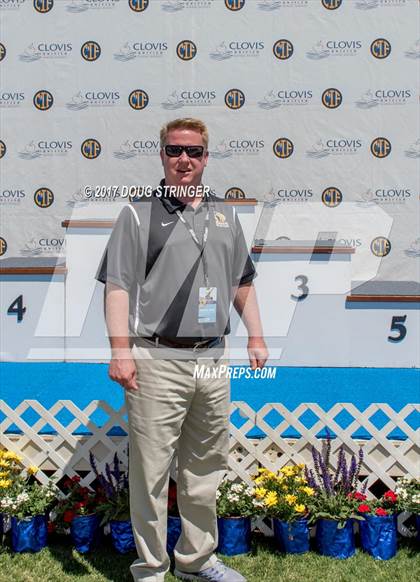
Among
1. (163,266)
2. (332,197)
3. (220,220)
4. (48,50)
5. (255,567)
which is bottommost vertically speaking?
(255,567)

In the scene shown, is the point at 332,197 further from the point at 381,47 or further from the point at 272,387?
the point at 272,387

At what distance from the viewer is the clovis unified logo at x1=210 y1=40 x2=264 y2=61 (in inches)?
160

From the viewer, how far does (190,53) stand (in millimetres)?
4059

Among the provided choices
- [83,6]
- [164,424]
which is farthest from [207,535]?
[83,6]

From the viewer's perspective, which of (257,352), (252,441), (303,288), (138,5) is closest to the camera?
(257,352)

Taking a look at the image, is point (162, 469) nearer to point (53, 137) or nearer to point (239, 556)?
point (239, 556)

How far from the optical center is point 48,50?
13.4 feet

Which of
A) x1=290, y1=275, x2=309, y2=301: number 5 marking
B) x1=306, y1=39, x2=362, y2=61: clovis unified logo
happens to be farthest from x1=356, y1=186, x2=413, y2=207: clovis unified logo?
x1=306, y1=39, x2=362, y2=61: clovis unified logo

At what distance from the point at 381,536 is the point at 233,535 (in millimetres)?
513

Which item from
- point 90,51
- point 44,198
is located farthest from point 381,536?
point 90,51

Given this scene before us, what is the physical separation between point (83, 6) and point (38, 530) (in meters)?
3.44

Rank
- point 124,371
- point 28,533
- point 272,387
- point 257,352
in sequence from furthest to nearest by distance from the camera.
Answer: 1. point 272,387
2. point 28,533
3. point 257,352
4. point 124,371

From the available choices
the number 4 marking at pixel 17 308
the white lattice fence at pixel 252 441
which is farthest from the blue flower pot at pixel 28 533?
the number 4 marking at pixel 17 308

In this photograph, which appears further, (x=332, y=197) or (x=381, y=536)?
(x=332, y=197)
